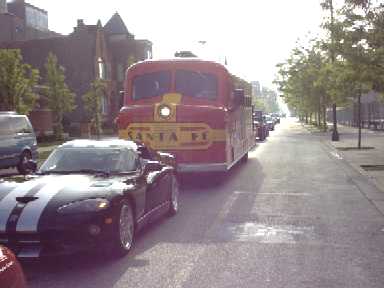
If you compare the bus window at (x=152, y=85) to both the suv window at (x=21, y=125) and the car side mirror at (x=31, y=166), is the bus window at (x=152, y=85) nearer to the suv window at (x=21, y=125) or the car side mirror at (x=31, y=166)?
the car side mirror at (x=31, y=166)

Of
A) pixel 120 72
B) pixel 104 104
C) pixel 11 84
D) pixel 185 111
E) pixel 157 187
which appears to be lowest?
pixel 157 187

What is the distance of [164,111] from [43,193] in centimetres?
665

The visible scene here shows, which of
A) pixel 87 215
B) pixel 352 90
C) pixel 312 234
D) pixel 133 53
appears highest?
pixel 133 53

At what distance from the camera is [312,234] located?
8.21m

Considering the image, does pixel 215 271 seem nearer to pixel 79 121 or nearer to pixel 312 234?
pixel 312 234

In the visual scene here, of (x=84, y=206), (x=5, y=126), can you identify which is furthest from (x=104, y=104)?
(x=84, y=206)

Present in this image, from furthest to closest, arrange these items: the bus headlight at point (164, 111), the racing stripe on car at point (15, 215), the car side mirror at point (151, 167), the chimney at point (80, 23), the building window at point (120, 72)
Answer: the building window at point (120, 72), the chimney at point (80, 23), the bus headlight at point (164, 111), the car side mirror at point (151, 167), the racing stripe on car at point (15, 215)

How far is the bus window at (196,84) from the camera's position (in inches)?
549

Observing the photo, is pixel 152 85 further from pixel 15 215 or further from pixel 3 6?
pixel 3 6

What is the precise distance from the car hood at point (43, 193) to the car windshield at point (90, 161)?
1.38 ft

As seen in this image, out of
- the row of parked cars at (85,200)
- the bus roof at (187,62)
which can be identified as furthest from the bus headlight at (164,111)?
the row of parked cars at (85,200)

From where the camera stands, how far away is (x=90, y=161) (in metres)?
8.23

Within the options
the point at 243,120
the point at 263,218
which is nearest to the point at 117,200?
the point at 263,218

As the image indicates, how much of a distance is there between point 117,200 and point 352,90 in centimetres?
2055
